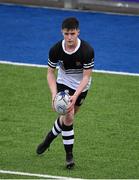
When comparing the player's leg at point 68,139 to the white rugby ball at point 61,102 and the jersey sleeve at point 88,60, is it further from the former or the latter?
the jersey sleeve at point 88,60

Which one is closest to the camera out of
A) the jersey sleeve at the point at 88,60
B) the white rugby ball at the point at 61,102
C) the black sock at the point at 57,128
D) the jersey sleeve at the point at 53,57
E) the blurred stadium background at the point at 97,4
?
the white rugby ball at the point at 61,102

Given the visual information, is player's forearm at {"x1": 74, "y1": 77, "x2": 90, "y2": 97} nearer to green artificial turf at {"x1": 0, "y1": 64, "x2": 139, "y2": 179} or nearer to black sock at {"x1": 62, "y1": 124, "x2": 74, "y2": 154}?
black sock at {"x1": 62, "y1": 124, "x2": 74, "y2": 154}

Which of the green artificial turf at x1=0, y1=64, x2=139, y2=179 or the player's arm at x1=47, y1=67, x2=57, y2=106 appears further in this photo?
the green artificial turf at x1=0, y1=64, x2=139, y2=179

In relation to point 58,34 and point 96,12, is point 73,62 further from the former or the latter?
point 96,12

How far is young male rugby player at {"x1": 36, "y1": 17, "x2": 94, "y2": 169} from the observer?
9.34m

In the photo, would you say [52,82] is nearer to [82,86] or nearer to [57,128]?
[82,86]

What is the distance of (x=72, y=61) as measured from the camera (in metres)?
9.56

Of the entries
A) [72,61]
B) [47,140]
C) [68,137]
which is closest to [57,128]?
[47,140]

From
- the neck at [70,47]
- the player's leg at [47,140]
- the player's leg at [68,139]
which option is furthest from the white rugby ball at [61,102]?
the player's leg at [47,140]

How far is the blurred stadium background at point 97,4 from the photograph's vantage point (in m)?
19.2

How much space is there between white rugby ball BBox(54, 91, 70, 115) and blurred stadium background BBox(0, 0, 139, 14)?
10.2 meters

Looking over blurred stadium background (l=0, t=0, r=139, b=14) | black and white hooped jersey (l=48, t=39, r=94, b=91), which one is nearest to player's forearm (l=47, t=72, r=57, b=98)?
black and white hooped jersey (l=48, t=39, r=94, b=91)

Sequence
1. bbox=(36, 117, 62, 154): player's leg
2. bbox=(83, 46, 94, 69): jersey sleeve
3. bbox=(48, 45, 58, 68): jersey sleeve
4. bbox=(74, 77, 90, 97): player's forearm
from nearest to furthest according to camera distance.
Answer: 1. bbox=(74, 77, 90, 97): player's forearm
2. bbox=(83, 46, 94, 69): jersey sleeve
3. bbox=(48, 45, 58, 68): jersey sleeve
4. bbox=(36, 117, 62, 154): player's leg

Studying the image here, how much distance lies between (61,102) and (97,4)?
412 inches
